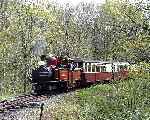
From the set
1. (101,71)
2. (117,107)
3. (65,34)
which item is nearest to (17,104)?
(117,107)

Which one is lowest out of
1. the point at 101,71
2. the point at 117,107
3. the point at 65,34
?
the point at 101,71

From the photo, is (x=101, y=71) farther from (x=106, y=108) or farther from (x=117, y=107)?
(x=117, y=107)

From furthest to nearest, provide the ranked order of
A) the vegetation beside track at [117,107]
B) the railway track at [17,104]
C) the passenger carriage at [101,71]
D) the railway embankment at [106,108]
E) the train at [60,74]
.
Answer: the passenger carriage at [101,71] < the train at [60,74] < the railway track at [17,104] < the railway embankment at [106,108] < the vegetation beside track at [117,107]

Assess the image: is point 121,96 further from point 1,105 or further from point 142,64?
point 1,105

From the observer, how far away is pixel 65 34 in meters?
64.2

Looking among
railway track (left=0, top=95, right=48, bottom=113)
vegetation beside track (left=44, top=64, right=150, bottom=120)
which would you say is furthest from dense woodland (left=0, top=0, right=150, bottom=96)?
railway track (left=0, top=95, right=48, bottom=113)

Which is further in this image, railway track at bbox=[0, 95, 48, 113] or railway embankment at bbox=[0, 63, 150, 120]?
railway track at bbox=[0, 95, 48, 113]

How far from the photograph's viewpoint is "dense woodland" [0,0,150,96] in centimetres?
1587

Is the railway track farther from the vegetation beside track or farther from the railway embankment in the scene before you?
the vegetation beside track

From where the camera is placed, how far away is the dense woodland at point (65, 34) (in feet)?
52.1

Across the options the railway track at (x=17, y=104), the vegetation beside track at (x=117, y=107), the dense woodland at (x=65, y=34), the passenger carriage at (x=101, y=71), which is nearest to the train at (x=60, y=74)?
the passenger carriage at (x=101, y=71)

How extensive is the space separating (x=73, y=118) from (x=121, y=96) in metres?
2.81

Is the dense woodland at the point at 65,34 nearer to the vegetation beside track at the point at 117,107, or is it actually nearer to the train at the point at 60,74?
the vegetation beside track at the point at 117,107

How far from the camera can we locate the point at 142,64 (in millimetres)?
14844
